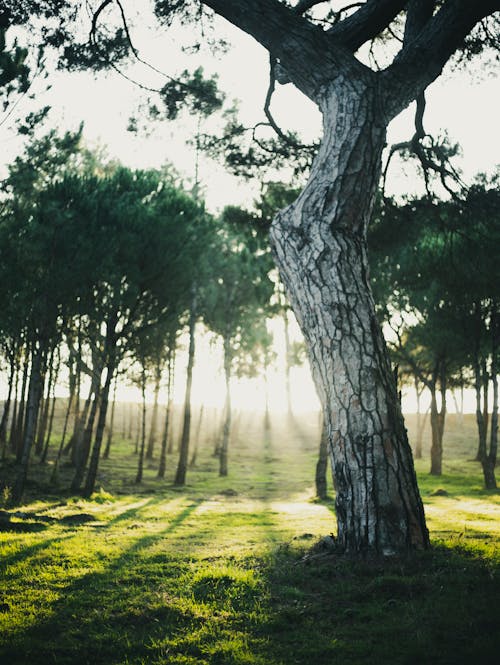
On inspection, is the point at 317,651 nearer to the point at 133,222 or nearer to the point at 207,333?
the point at 133,222

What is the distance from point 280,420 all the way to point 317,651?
49664 millimetres

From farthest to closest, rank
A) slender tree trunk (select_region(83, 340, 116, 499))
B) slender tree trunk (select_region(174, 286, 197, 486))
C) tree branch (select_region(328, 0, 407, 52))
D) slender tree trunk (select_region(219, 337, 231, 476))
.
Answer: slender tree trunk (select_region(219, 337, 231, 476))
slender tree trunk (select_region(174, 286, 197, 486))
slender tree trunk (select_region(83, 340, 116, 499))
tree branch (select_region(328, 0, 407, 52))

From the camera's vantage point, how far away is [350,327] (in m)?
3.61

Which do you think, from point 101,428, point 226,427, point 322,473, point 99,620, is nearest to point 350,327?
point 99,620

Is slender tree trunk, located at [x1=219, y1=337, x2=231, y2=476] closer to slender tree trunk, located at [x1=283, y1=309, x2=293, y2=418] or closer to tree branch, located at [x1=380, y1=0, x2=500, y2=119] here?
slender tree trunk, located at [x1=283, y1=309, x2=293, y2=418]

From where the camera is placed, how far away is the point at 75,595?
3207 millimetres

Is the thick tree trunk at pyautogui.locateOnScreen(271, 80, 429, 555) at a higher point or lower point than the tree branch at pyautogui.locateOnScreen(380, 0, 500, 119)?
lower

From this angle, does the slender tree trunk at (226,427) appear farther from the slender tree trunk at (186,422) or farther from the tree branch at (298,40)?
the tree branch at (298,40)

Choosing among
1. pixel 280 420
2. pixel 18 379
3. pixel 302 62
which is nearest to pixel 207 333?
pixel 18 379

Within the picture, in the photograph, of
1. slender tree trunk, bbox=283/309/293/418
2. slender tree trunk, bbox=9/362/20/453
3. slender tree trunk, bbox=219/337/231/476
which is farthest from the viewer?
slender tree trunk, bbox=283/309/293/418

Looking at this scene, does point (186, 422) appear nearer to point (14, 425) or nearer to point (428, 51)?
point (14, 425)

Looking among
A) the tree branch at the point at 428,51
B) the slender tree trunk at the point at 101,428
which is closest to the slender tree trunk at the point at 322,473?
the slender tree trunk at the point at 101,428

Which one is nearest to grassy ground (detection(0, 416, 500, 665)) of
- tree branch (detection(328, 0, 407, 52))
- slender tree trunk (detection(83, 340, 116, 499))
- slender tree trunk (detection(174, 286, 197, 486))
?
tree branch (detection(328, 0, 407, 52))

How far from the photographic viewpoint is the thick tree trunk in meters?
3.38
